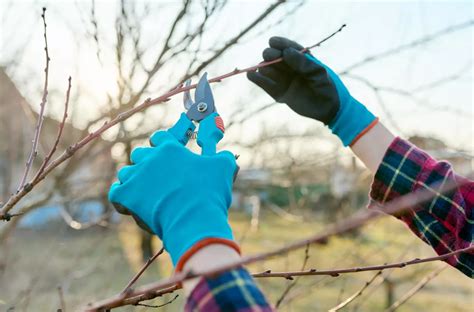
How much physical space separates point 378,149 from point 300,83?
0.96ft

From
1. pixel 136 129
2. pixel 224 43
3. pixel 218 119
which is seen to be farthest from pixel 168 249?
pixel 136 129

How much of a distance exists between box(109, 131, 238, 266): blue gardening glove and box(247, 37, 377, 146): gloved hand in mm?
471

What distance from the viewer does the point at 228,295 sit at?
85cm

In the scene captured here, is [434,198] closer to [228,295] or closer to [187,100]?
[187,100]

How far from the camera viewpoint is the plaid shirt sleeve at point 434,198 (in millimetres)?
1460

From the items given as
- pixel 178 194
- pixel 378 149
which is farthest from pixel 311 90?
pixel 178 194

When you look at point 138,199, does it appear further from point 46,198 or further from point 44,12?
point 46,198

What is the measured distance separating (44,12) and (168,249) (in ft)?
2.36

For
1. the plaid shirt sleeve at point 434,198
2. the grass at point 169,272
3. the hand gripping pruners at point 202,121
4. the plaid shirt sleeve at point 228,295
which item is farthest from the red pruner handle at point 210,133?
the grass at point 169,272

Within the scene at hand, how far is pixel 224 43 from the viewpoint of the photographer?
247 centimetres

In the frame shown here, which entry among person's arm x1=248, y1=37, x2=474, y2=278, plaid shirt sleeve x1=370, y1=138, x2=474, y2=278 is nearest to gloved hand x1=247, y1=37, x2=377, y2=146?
person's arm x1=248, y1=37, x2=474, y2=278

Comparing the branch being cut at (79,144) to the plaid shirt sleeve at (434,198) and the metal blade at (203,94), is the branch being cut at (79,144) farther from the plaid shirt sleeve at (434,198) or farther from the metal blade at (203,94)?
the plaid shirt sleeve at (434,198)

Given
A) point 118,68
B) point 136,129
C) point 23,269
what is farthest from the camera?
point 23,269

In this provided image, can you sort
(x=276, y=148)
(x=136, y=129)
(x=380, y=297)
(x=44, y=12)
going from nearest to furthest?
(x=44, y=12) < (x=136, y=129) < (x=276, y=148) < (x=380, y=297)
